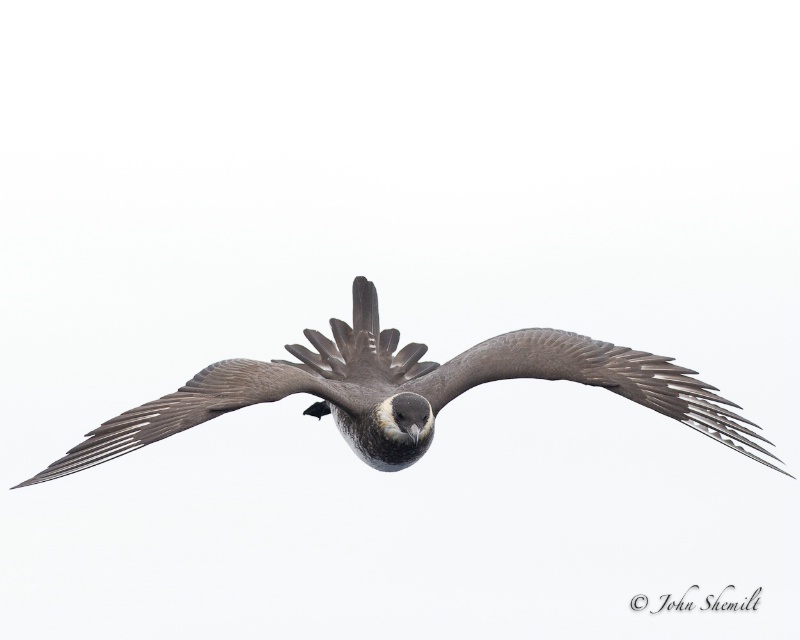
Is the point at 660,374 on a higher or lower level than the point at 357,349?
lower

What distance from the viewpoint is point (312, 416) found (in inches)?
587

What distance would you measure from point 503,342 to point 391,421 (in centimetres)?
177

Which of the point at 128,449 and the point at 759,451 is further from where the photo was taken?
the point at 759,451

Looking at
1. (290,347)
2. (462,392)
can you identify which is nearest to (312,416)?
(290,347)

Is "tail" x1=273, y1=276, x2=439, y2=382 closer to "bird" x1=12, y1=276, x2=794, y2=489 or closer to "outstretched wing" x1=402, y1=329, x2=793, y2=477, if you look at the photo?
"bird" x1=12, y1=276, x2=794, y2=489

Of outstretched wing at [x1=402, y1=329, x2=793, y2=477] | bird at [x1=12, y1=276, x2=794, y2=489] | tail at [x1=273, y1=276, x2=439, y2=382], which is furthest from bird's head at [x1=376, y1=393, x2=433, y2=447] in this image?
tail at [x1=273, y1=276, x2=439, y2=382]

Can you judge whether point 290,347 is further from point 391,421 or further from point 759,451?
point 759,451

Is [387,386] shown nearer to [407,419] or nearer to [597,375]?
[407,419]

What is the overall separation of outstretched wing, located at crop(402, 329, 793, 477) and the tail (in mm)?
702

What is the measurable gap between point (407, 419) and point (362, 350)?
6.46 feet

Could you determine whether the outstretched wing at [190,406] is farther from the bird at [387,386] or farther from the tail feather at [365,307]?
the tail feather at [365,307]

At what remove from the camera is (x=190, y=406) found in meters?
12.4

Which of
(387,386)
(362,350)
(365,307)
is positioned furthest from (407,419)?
(365,307)

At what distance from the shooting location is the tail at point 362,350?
47.9ft
